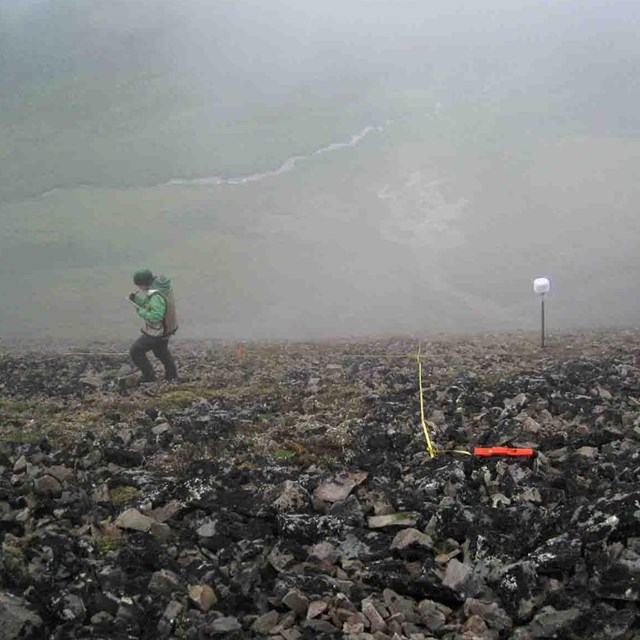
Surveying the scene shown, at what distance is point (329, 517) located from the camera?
5246 millimetres

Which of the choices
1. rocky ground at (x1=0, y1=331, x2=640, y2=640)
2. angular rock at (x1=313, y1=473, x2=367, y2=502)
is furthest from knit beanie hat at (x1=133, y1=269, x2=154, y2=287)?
angular rock at (x1=313, y1=473, x2=367, y2=502)

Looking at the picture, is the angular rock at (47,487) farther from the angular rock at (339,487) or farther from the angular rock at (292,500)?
the angular rock at (339,487)

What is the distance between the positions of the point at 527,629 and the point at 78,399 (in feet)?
27.8

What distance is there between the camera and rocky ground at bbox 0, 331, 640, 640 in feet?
13.2

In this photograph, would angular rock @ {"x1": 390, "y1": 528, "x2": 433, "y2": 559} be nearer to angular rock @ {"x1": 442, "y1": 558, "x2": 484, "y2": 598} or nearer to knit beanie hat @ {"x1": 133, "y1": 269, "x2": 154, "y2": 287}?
angular rock @ {"x1": 442, "y1": 558, "x2": 484, "y2": 598}

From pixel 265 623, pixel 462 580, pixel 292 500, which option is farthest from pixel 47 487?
pixel 462 580

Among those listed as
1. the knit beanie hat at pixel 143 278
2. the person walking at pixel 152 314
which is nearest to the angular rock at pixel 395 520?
the person walking at pixel 152 314

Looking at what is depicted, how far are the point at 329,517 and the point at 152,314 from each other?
7011 millimetres

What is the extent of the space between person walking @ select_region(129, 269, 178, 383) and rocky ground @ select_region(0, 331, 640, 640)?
2.04m

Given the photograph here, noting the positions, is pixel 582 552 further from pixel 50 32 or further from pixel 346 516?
pixel 50 32

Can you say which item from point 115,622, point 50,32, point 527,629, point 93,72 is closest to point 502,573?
point 527,629

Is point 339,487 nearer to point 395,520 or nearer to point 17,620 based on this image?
point 395,520

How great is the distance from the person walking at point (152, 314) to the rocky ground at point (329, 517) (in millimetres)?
2043

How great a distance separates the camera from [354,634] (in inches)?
150
